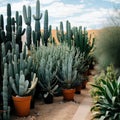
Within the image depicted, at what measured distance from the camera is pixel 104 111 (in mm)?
7789

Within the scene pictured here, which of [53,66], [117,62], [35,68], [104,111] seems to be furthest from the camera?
[117,62]

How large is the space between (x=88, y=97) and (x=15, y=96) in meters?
3.57

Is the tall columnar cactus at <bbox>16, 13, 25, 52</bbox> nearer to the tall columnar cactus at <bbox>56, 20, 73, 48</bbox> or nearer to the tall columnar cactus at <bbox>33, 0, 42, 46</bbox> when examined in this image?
the tall columnar cactus at <bbox>33, 0, 42, 46</bbox>

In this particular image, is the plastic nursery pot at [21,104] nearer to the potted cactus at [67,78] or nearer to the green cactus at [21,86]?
the green cactus at [21,86]

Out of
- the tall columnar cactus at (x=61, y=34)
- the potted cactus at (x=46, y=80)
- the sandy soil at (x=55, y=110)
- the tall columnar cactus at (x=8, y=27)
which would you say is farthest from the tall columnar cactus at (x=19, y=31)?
the sandy soil at (x=55, y=110)

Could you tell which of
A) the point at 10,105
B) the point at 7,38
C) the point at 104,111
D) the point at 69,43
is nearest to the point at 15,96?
the point at 10,105

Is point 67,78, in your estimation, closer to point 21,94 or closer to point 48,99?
point 48,99

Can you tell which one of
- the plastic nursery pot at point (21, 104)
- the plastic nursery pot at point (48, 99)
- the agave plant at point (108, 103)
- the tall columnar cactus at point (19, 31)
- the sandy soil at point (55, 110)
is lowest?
the sandy soil at point (55, 110)

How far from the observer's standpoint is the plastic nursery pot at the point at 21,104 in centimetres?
905

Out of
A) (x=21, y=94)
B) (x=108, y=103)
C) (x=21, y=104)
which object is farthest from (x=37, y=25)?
(x=108, y=103)

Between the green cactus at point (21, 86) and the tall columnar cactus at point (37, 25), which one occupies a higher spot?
the tall columnar cactus at point (37, 25)

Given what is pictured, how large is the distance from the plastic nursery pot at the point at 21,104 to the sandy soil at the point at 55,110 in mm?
168

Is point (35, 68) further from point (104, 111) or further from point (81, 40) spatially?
point (81, 40)

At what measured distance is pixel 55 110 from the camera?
9.74m
